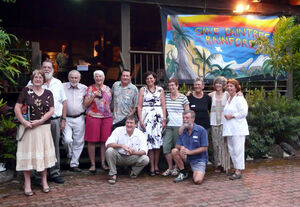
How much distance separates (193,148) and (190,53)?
3.08 meters

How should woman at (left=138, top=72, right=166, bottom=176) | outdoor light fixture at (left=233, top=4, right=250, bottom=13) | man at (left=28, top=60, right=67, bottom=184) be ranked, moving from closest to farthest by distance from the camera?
man at (left=28, top=60, right=67, bottom=184) < woman at (left=138, top=72, right=166, bottom=176) < outdoor light fixture at (left=233, top=4, right=250, bottom=13)

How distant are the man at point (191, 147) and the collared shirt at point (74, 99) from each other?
1774 mm

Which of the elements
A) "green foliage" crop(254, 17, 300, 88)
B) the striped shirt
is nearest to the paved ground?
the striped shirt

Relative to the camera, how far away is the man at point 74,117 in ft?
18.5

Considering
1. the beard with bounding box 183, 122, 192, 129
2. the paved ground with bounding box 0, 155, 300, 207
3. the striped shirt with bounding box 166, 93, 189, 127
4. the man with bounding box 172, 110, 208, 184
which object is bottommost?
the paved ground with bounding box 0, 155, 300, 207

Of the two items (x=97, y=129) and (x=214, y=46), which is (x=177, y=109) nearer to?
(x=97, y=129)

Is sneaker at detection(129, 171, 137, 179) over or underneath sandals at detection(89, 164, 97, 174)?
underneath

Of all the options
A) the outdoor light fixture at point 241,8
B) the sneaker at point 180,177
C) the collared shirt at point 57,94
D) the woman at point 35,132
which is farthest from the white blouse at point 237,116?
the outdoor light fixture at point 241,8

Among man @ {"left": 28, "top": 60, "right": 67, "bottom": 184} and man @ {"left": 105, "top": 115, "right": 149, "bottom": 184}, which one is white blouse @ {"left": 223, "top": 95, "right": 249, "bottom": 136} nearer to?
man @ {"left": 105, "top": 115, "right": 149, "bottom": 184}

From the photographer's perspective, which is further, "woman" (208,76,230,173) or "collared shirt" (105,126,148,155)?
"woman" (208,76,230,173)

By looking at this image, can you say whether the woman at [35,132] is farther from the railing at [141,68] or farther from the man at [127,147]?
the railing at [141,68]

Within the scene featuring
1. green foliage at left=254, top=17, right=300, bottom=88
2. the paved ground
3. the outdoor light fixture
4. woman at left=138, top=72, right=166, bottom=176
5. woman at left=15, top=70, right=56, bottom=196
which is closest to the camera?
the paved ground

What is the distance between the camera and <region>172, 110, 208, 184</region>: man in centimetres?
540

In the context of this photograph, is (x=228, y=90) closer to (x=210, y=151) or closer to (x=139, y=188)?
(x=210, y=151)
